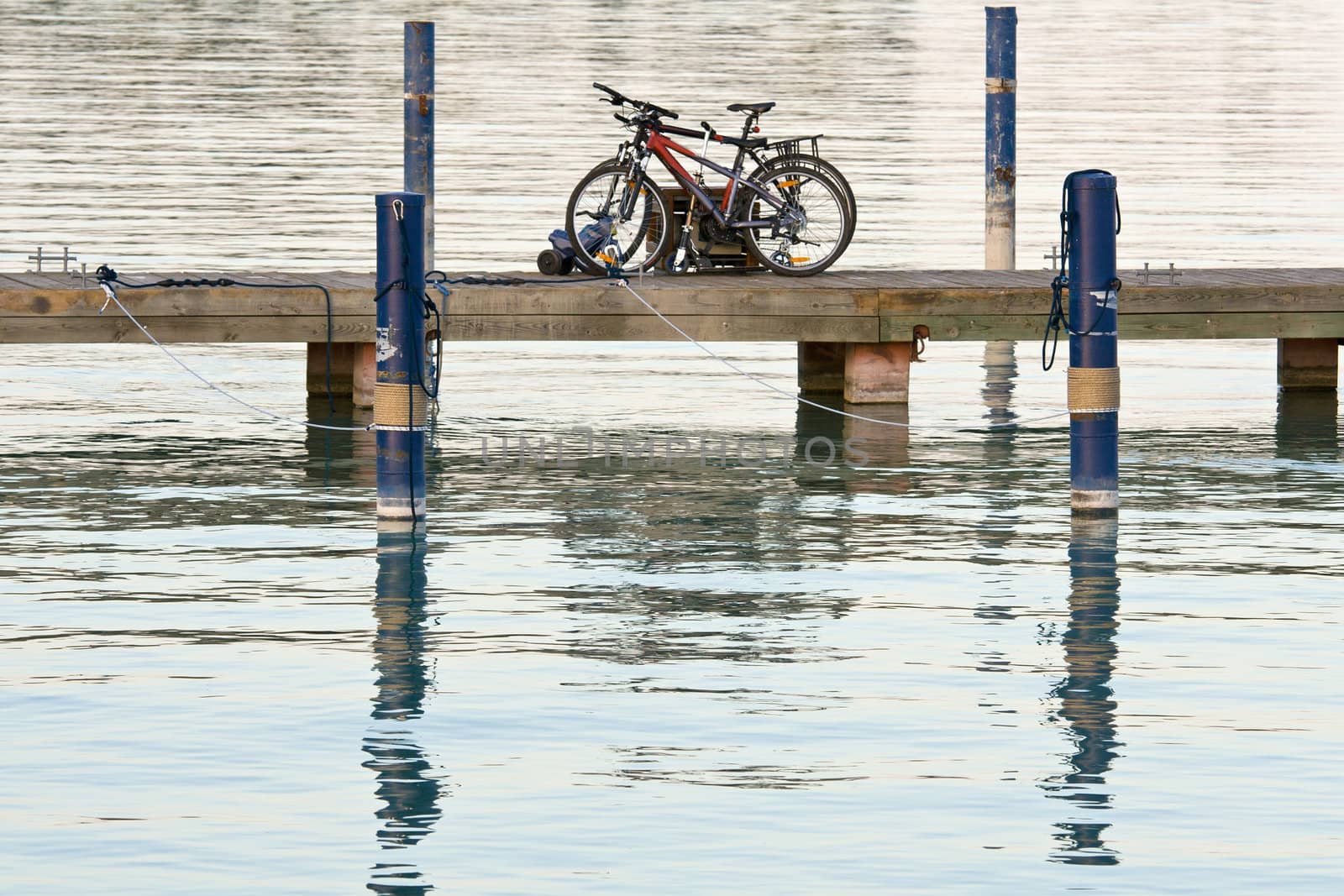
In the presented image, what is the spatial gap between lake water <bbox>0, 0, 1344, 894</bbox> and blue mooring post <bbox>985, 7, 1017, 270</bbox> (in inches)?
37.0

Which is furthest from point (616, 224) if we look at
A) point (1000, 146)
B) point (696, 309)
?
point (1000, 146)

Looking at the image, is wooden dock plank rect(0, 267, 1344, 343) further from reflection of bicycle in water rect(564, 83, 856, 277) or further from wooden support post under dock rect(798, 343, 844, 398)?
wooden support post under dock rect(798, 343, 844, 398)

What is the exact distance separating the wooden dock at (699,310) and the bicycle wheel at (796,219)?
150 millimetres

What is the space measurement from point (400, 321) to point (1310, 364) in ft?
25.4

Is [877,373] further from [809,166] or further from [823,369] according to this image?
[809,166]

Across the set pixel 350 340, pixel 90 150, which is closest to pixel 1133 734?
pixel 350 340

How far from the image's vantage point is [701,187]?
16.0 m

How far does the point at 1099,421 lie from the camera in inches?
488

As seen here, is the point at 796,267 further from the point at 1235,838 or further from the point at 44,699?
the point at 1235,838

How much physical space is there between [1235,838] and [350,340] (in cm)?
866

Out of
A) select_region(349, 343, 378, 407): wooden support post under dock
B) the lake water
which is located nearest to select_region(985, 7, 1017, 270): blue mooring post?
the lake water

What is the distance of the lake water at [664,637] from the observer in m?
7.79

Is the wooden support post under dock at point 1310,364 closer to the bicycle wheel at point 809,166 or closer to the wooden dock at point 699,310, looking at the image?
the wooden dock at point 699,310

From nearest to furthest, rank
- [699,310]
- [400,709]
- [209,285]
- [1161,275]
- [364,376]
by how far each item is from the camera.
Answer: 1. [400,709]
2. [209,285]
3. [699,310]
4. [364,376]
5. [1161,275]
